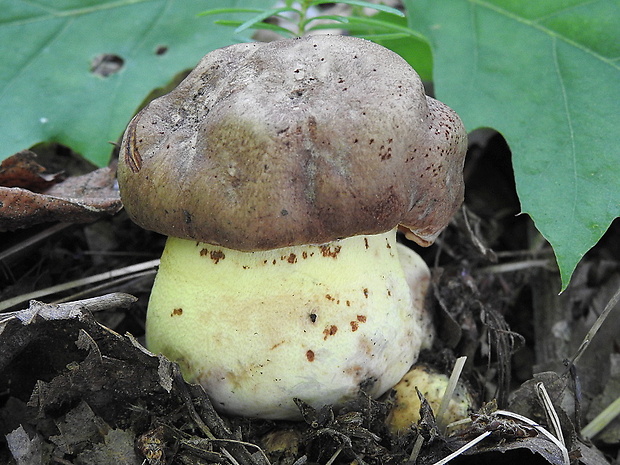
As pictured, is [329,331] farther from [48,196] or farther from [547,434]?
[48,196]

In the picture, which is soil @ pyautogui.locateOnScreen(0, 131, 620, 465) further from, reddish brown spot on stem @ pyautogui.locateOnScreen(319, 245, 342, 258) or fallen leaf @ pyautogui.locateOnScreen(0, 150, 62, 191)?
reddish brown spot on stem @ pyautogui.locateOnScreen(319, 245, 342, 258)

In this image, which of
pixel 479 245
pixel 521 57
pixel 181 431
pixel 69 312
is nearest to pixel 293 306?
pixel 181 431

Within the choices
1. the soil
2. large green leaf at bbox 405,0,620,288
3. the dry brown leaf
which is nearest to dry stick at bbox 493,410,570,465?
the soil

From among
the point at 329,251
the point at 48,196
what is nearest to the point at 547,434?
the point at 329,251

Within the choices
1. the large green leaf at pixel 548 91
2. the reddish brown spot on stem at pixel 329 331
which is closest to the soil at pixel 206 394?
the reddish brown spot on stem at pixel 329 331

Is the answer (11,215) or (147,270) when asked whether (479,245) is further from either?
(11,215)

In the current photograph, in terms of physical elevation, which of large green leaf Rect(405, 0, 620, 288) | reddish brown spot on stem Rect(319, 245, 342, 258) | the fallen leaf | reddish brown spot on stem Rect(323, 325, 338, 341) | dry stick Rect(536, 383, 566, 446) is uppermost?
large green leaf Rect(405, 0, 620, 288)
